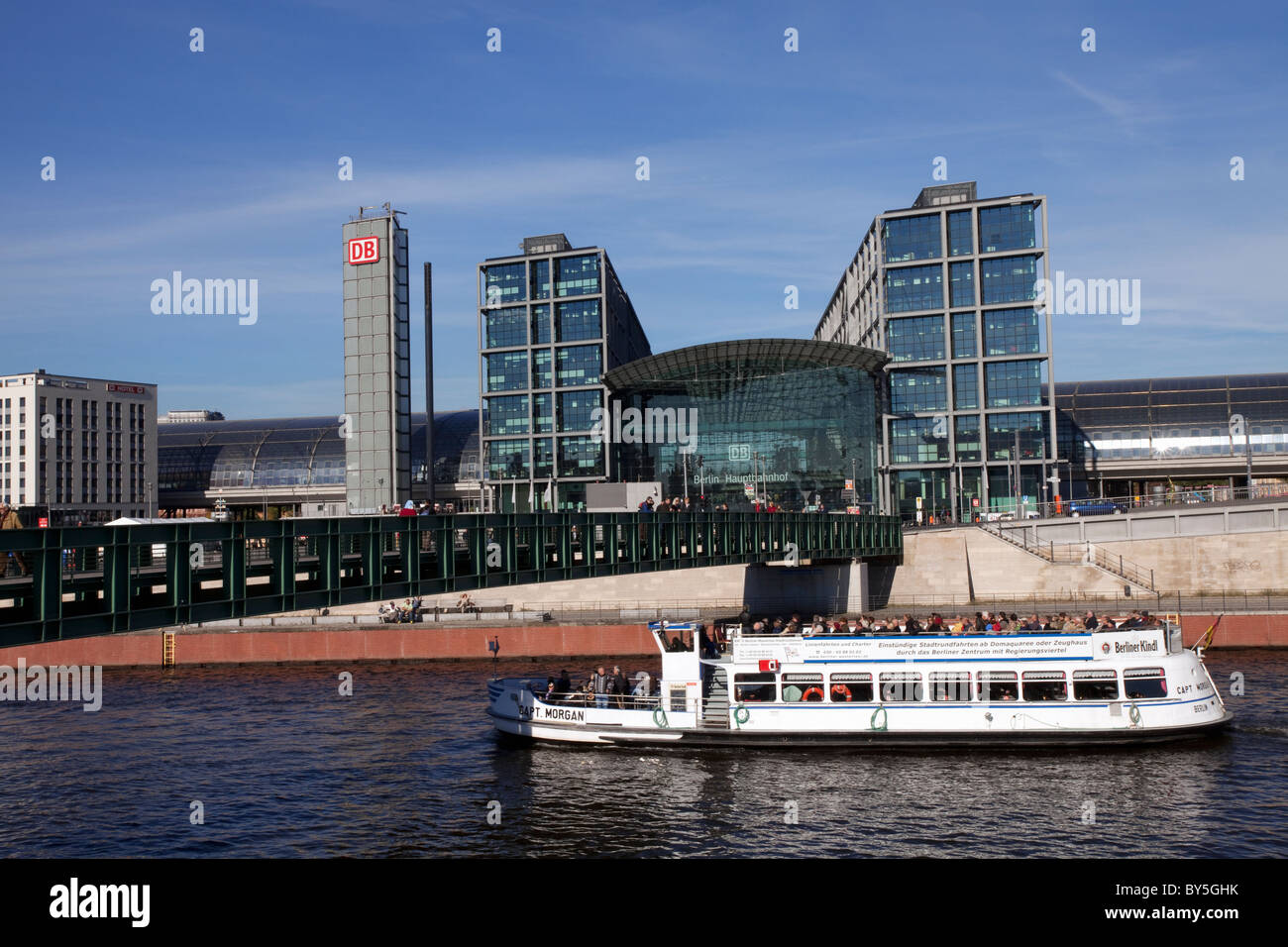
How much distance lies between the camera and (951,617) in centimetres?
7362

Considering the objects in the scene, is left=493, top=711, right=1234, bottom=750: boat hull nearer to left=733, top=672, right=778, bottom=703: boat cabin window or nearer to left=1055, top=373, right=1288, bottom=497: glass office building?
left=733, top=672, right=778, bottom=703: boat cabin window

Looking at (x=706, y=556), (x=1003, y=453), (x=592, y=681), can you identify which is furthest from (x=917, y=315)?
(x=592, y=681)

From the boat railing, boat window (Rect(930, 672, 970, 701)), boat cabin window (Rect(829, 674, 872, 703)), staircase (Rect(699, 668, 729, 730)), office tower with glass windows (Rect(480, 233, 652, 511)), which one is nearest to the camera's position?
boat window (Rect(930, 672, 970, 701))

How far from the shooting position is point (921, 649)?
39406 millimetres

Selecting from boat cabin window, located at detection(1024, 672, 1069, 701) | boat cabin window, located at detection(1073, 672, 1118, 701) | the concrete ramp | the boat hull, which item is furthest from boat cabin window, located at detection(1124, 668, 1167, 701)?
the concrete ramp

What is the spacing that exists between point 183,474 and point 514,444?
201ft

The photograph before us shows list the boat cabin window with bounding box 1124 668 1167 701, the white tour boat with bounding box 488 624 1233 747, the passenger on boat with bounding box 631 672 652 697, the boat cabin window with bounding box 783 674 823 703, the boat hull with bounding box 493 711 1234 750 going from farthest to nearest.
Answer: the passenger on boat with bounding box 631 672 652 697 < the boat cabin window with bounding box 783 674 823 703 < the boat cabin window with bounding box 1124 668 1167 701 < the white tour boat with bounding box 488 624 1233 747 < the boat hull with bounding box 493 711 1234 750

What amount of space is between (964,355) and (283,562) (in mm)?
88561

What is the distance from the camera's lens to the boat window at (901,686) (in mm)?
39625

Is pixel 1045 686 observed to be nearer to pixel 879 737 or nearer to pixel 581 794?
pixel 879 737

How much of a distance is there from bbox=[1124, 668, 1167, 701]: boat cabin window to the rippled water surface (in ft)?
7.08

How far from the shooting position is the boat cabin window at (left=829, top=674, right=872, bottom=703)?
131 ft

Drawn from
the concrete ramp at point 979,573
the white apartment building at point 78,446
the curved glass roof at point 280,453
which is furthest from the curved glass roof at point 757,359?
the white apartment building at point 78,446
